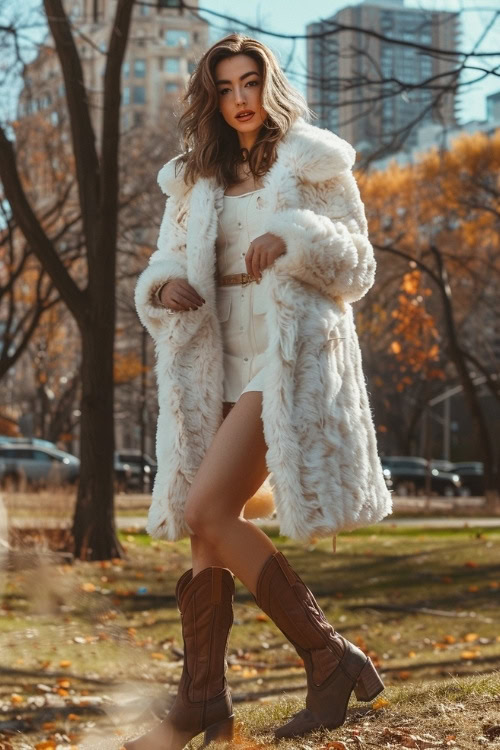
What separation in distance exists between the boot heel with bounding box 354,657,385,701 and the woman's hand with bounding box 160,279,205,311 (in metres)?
1.34

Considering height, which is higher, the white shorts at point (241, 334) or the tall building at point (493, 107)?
the tall building at point (493, 107)

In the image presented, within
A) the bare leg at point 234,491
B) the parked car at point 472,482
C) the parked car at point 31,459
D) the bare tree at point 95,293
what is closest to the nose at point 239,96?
the bare leg at point 234,491

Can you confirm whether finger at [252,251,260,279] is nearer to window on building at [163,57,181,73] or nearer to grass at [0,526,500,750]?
grass at [0,526,500,750]

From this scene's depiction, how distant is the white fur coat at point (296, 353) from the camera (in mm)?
3668

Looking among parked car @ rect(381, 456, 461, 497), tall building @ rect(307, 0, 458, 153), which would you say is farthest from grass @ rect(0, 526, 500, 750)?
parked car @ rect(381, 456, 461, 497)

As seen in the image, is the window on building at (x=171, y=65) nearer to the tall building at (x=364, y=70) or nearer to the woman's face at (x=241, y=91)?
the tall building at (x=364, y=70)

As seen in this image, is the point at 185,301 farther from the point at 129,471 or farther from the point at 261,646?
the point at 129,471

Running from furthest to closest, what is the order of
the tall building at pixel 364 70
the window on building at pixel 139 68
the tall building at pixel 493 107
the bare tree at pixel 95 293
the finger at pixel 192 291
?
the window on building at pixel 139 68 < the tall building at pixel 493 107 < the bare tree at pixel 95 293 < the tall building at pixel 364 70 < the finger at pixel 192 291

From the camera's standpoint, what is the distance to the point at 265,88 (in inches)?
152

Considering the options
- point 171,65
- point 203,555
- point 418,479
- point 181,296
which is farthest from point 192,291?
point 171,65

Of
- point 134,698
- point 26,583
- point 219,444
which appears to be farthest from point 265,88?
point 26,583

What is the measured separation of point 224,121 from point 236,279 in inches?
23.0

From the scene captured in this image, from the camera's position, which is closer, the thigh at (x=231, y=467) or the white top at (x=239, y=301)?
the thigh at (x=231, y=467)

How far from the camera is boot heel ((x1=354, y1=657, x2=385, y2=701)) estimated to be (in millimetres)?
3885
